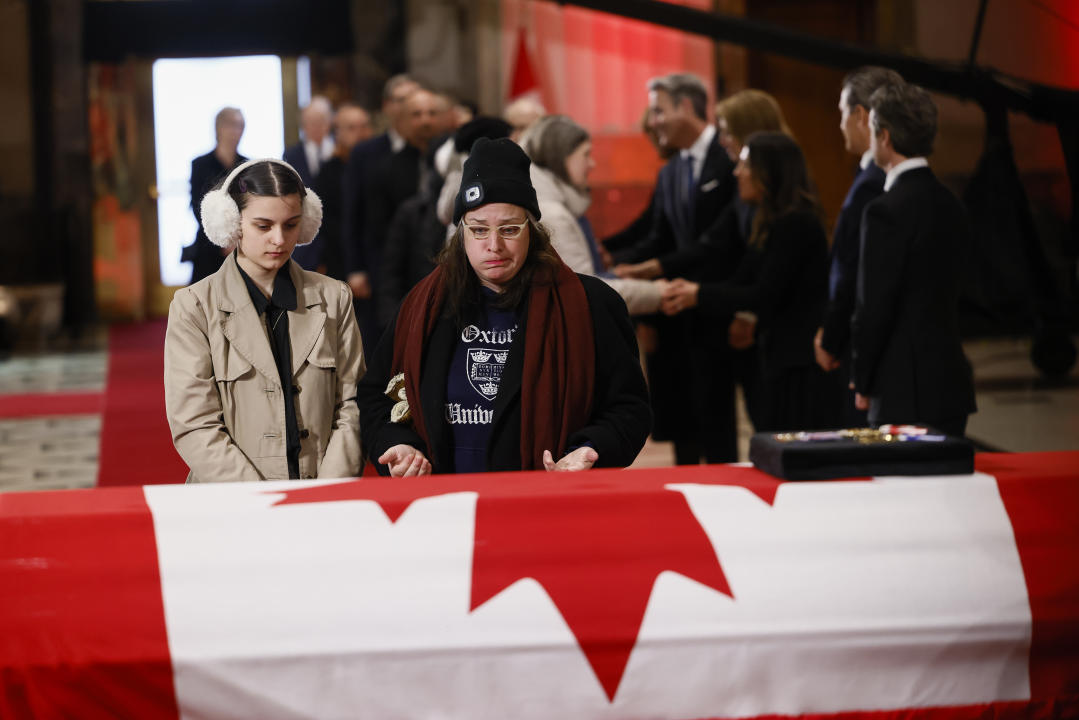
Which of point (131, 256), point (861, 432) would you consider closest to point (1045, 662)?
point (861, 432)

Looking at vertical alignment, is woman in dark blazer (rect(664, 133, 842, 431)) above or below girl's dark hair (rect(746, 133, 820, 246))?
below

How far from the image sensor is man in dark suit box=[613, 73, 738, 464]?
5012 millimetres

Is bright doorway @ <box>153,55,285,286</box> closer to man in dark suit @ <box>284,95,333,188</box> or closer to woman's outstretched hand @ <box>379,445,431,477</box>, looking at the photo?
man in dark suit @ <box>284,95,333,188</box>

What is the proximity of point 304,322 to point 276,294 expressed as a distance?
0.28 ft

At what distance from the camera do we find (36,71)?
13984mm

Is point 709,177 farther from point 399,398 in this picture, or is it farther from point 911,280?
point 399,398

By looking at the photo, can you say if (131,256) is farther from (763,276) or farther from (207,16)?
(763,276)

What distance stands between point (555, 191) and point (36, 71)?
1156 centimetres

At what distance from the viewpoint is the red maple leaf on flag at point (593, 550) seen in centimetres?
217

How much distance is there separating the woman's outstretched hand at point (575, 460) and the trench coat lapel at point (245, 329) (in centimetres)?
62

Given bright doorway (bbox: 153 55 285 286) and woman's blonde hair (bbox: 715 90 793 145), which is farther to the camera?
bright doorway (bbox: 153 55 285 286)

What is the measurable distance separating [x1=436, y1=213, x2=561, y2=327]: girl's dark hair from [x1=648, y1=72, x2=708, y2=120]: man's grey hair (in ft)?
7.99

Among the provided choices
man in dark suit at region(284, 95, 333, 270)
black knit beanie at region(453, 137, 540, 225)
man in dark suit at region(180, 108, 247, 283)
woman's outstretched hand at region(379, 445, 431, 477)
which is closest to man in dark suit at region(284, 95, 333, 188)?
man in dark suit at region(284, 95, 333, 270)

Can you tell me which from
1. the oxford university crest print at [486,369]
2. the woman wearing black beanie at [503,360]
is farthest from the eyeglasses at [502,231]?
the oxford university crest print at [486,369]
